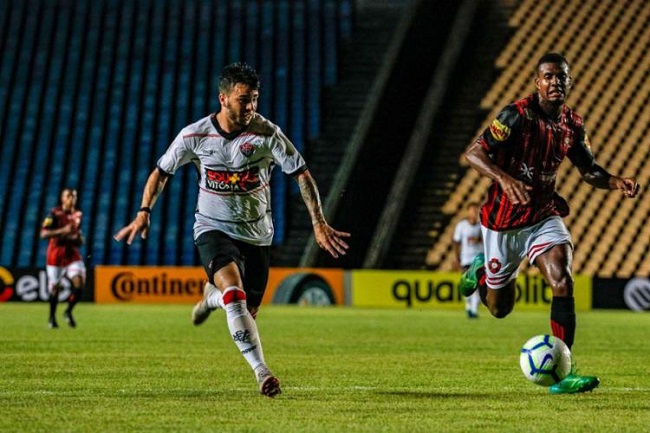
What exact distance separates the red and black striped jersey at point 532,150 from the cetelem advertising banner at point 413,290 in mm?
16205

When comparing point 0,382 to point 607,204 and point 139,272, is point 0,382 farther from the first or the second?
point 607,204

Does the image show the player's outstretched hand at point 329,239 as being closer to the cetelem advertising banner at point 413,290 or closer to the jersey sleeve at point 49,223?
the jersey sleeve at point 49,223

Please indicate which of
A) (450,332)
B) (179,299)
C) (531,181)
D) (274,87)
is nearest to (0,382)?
(531,181)

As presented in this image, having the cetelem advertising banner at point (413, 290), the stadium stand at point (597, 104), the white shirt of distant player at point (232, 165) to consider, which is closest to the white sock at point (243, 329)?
the white shirt of distant player at point (232, 165)

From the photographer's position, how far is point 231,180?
812cm

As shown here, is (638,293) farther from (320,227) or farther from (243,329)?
(243,329)

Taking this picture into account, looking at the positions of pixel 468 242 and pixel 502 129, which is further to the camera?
pixel 468 242

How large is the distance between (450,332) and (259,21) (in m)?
18.5

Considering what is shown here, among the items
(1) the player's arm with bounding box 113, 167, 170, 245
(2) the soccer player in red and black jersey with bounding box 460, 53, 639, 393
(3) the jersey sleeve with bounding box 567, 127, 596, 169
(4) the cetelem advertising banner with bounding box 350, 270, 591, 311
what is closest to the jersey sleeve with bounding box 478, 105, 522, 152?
(2) the soccer player in red and black jersey with bounding box 460, 53, 639, 393

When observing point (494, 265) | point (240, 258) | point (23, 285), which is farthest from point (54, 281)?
point (240, 258)

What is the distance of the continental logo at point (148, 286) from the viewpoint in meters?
25.8

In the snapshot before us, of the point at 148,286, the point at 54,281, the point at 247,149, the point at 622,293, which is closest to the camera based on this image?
the point at 247,149

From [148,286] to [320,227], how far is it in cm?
1865

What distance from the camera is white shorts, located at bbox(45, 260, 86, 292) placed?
55.5ft
